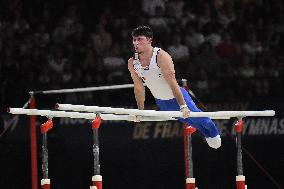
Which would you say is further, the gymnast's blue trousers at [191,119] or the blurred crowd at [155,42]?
the blurred crowd at [155,42]

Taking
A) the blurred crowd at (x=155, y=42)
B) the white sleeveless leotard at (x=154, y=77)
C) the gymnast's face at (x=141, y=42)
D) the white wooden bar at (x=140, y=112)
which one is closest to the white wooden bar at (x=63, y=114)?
the white wooden bar at (x=140, y=112)

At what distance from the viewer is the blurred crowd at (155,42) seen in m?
9.77

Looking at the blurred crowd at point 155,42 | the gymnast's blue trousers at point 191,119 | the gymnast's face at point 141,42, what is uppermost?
the blurred crowd at point 155,42

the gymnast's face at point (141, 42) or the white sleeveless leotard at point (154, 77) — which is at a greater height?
the gymnast's face at point (141, 42)

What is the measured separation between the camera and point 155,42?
10609mm

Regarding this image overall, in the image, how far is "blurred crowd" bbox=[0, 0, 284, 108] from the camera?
9766 millimetres

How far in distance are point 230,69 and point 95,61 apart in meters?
2.00

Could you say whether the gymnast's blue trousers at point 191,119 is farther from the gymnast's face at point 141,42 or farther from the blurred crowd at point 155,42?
the blurred crowd at point 155,42

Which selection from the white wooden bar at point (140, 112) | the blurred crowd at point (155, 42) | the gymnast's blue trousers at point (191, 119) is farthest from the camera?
the blurred crowd at point (155, 42)

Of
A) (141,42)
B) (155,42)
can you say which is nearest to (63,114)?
(141,42)

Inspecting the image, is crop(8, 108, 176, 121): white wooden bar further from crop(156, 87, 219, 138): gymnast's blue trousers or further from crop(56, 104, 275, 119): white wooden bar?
crop(156, 87, 219, 138): gymnast's blue trousers

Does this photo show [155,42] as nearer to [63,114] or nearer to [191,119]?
[191,119]

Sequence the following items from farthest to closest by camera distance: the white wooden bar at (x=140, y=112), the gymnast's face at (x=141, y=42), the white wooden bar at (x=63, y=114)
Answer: the gymnast's face at (x=141, y=42) < the white wooden bar at (x=140, y=112) < the white wooden bar at (x=63, y=114)

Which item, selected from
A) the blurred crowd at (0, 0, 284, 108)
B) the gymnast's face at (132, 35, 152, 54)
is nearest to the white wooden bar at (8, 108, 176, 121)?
the gymnast's face at (132, 35, 152, 54)
